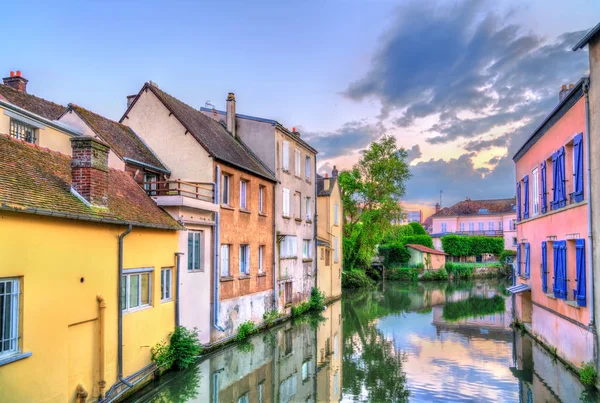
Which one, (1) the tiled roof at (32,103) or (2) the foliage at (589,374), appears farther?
(1) the tiled roof at (32,103)

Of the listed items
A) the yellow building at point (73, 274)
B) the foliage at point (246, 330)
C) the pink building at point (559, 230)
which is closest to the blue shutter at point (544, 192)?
the pink building at point (559, 230)

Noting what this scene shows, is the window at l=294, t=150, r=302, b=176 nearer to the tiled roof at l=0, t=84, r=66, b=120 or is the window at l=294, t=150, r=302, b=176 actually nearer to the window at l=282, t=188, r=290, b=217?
the window at l=282, t=188, r=290, b=217

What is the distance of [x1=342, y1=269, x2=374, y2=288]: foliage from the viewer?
45375mm

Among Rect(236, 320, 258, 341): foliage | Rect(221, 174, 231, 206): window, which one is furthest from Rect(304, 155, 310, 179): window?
Rect(236, 320, 258, 341): foliage

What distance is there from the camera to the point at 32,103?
56.6 feet

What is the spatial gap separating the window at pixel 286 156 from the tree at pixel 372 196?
2001cm

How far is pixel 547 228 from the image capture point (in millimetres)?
16938

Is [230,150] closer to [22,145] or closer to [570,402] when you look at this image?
[22,145]

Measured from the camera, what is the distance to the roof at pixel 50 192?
8.62 meters

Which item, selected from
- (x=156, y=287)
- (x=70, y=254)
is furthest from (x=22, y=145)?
(x=156, y=287)

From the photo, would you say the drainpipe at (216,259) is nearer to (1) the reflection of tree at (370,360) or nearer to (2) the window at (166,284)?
(2) the window at (166,284)

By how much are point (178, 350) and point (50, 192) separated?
6401mm

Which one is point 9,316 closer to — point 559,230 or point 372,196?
point 559,230

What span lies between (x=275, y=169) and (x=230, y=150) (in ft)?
11.1
